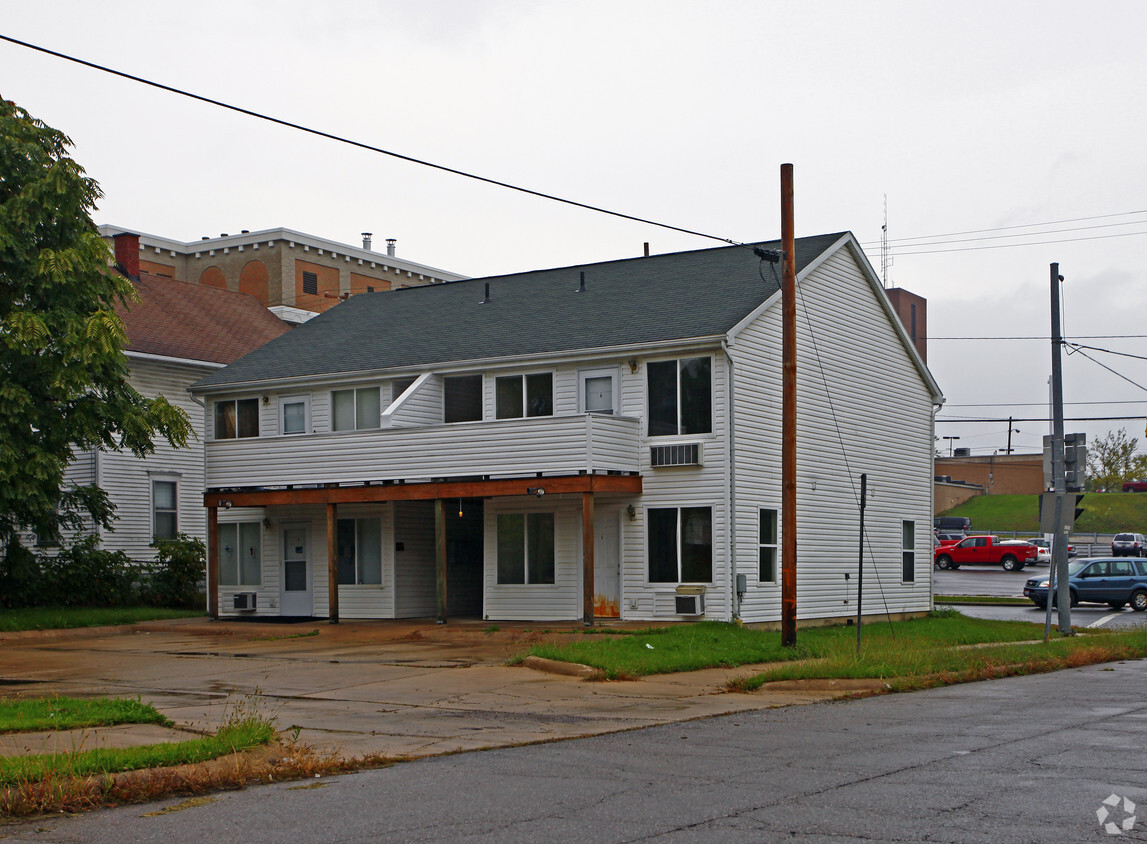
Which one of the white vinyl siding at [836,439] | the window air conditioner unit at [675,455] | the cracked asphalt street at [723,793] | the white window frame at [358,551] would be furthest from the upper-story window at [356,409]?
the cracked asphalt street at [723,793]

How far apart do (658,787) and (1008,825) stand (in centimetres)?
257

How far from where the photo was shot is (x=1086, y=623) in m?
34.0

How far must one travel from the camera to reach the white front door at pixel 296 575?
30984 mm

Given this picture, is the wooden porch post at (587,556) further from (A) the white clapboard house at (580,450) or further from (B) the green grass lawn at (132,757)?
(B) the green grass lawn at (132,757)

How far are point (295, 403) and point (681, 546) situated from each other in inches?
437

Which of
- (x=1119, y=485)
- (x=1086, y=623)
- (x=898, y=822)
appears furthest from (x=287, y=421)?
(x=1119, y=485)

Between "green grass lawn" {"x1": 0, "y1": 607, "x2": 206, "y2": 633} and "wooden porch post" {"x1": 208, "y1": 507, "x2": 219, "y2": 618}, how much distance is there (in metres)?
1.28

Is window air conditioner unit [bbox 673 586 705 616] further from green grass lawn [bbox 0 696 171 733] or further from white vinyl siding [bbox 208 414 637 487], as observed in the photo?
green grass lawn [bbox 0 696 171 733]

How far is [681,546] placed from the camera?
1001 inches

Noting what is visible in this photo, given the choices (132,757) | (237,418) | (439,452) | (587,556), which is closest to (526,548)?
(439,452)

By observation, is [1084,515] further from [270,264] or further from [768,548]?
[768,548]

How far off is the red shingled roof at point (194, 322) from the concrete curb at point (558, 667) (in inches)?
819

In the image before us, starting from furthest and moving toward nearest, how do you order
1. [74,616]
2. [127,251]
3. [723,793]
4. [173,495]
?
1. [127,251]
2. [173,495]
3. [74,616]
4. [723,793]

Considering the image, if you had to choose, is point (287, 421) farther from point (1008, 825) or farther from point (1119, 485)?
point (1119, 485)
